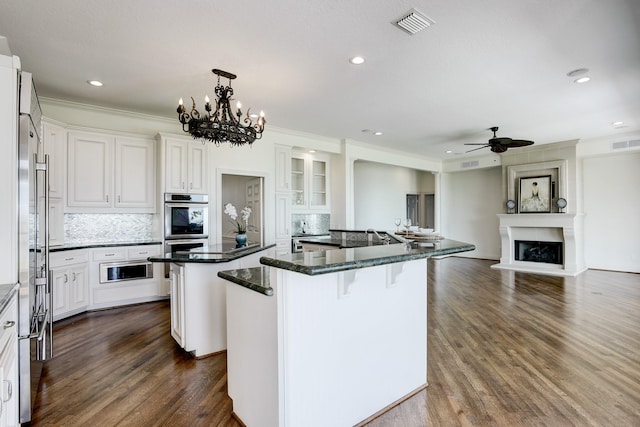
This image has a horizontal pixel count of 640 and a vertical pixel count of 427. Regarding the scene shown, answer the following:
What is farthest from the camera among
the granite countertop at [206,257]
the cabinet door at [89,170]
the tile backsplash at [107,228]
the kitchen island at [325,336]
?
the tile backsplash at [107,228]

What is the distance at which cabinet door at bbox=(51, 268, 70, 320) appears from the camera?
12.5 ft

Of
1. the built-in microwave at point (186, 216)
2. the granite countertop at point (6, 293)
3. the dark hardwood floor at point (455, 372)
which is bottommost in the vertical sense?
the dark hardwood floor at point (455, 372)

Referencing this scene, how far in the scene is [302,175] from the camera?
6.84 metres

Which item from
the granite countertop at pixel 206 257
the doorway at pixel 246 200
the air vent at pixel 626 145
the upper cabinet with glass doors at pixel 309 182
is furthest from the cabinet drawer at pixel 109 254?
the air vent at pixel 626 145

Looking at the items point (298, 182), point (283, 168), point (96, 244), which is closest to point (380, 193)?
point (298, 182)

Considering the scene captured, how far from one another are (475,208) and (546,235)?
211 centimetres

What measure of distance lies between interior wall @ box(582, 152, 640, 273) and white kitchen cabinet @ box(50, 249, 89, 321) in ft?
31.3

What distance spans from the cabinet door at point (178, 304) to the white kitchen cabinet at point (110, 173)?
223cm

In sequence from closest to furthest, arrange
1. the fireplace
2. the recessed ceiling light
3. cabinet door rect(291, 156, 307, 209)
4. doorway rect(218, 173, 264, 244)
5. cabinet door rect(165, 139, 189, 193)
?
the recessed ceiling light
cabinet door rect(165, 139, 189, 193)
doorway rect(218, 173, 264, 244)
cabinet door rect(291, 156, 307, 209)
the fireplace

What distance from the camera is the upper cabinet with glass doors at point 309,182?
676 centimetres

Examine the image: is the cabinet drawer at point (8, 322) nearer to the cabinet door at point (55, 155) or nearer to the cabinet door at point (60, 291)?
the cabinet door at point (60, 291)

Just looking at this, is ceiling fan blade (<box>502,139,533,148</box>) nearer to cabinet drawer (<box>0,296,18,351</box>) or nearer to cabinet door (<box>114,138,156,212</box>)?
cabinet door (<box>114,138,156,212</box>)

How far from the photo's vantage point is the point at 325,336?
1.78 metres

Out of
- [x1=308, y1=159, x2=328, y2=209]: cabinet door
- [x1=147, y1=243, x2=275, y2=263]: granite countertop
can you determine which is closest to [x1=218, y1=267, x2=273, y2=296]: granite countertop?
[x1=147, y1=243, x2=275, y2=263]: granite countertop
